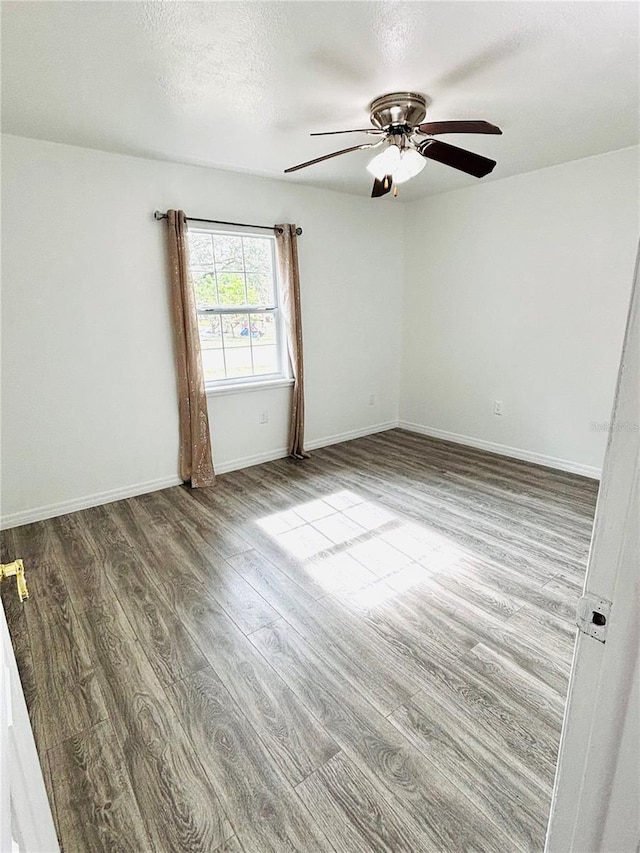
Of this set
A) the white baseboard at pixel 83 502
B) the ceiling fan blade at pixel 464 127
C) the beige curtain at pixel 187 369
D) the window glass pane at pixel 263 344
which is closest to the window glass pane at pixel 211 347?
the beige curtain at pixel 187 369

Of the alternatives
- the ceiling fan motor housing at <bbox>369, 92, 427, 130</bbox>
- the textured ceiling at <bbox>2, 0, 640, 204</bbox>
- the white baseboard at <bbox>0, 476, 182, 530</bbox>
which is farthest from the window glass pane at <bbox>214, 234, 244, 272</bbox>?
the white baseboard at <bbox>0, 476, 182, 530</bbox>

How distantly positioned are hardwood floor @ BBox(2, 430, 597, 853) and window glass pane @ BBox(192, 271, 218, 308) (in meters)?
1.64

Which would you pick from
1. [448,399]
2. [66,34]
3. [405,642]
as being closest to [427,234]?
[448,399]

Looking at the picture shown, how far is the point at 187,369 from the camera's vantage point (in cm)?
338

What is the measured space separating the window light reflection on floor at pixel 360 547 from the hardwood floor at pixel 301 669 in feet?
0.05

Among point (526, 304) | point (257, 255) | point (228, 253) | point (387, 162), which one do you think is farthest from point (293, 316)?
point (526, 304)

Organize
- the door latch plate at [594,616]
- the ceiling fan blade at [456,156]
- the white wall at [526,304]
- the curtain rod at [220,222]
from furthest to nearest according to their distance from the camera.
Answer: the white wall at [526,304] → the curtain rod at [220,222] → the ceiling fan blade at [456,156] → the door latch plate at [594,616]

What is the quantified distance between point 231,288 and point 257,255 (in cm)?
39

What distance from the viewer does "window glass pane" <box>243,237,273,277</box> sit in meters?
3.72

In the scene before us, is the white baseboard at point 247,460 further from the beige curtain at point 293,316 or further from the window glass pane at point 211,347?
the window glass pane at point 211,347

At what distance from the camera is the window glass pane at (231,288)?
363cm

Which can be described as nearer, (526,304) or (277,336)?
(526,304)

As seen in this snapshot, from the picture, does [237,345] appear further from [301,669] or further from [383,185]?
[301,669]

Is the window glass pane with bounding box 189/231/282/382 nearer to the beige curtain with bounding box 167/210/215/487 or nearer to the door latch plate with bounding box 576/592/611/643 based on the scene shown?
the beige curtain with bounding box 167/210/215/487
